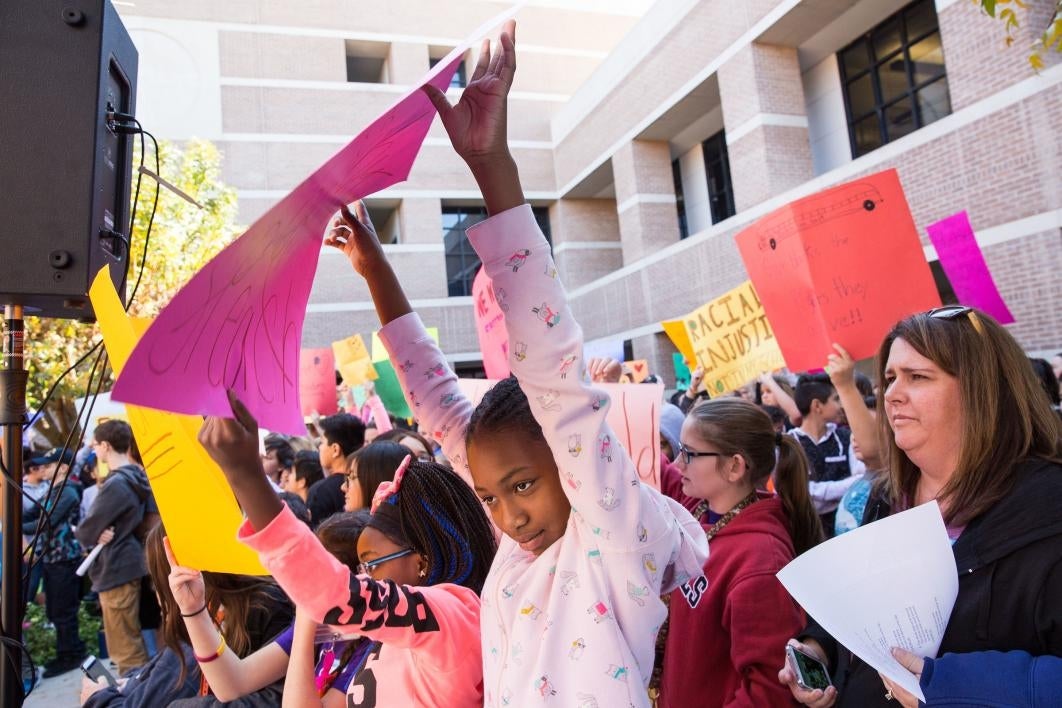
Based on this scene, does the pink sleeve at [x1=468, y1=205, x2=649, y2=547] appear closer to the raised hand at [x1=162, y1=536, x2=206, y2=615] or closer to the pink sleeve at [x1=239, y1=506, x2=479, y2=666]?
the pink sleeve at [x1=239, y1=506, x2=479, y2=666]

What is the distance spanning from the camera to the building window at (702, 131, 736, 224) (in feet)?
52.8

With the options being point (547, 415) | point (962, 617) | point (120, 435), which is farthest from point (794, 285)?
point (120, 435)

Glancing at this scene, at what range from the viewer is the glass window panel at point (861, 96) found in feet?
40.7

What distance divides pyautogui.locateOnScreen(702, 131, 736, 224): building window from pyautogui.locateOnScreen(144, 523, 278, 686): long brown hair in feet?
49.0

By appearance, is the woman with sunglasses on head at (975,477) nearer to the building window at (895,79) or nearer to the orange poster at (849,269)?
the orange poster at (849,269)

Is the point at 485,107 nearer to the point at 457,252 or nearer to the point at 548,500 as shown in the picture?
the point at 548,500

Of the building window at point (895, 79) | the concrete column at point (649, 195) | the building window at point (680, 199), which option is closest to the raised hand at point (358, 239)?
the building window at point (895, 79)

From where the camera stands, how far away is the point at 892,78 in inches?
466

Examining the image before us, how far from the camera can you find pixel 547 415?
116cm

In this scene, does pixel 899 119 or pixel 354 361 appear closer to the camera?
pixel 354 361

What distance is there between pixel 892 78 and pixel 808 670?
12.5 m

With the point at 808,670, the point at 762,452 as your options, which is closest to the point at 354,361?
the point at 762,452

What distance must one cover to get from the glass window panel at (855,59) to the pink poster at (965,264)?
984 cm

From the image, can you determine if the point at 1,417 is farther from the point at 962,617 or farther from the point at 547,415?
the point at 962,617
